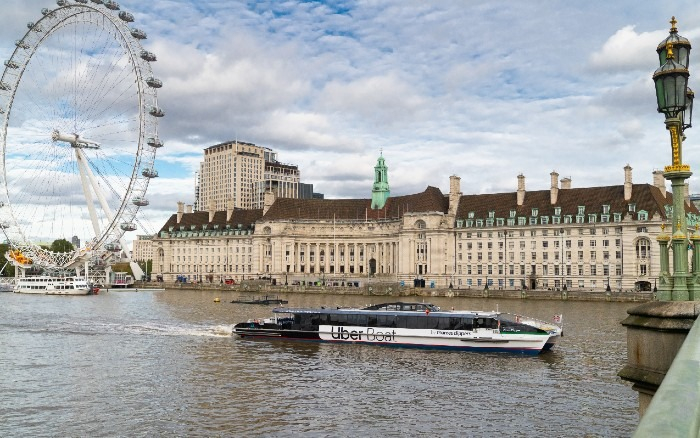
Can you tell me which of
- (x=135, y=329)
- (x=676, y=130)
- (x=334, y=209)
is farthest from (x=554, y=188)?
(x=676, y=130)

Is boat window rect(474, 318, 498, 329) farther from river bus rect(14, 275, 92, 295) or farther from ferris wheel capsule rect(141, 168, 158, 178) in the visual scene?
river bus rect(14, 275, 92, 295)

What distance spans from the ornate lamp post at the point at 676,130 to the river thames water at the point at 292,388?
1609cm

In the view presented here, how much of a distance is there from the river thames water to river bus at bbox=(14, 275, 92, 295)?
67.9 m

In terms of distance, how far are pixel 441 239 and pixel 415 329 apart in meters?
81.7

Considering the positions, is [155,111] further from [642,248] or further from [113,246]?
[642,248]

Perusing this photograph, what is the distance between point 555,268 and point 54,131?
8410 cm

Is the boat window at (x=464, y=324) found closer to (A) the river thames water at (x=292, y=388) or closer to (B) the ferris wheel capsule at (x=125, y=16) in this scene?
(A) the river thames water at (x=292, y=388)

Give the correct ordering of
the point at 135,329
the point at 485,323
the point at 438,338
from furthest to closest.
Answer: the point at 135,329
the point at 438,338
the point at 485,323

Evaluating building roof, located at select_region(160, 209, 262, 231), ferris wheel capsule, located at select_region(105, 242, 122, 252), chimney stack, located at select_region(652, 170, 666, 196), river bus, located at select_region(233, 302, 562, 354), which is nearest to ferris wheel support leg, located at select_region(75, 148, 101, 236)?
ferris wheel capsule, located at select_region(105, 242, 122, 252)

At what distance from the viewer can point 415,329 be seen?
49.3 metres

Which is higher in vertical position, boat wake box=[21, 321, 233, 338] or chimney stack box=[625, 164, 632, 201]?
chimney stack box=[625, 164, 632, 201]

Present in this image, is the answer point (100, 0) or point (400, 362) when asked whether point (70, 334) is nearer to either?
point (400, 362)

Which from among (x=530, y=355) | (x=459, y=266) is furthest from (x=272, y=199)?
(x=530, y=355)

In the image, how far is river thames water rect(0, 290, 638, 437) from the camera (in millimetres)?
26266
